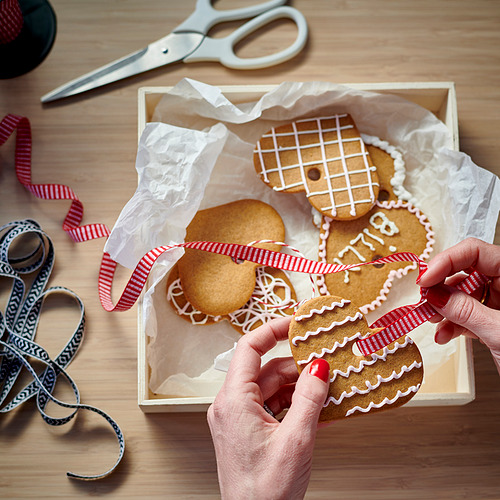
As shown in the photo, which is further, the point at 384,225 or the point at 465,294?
the point at 384,225

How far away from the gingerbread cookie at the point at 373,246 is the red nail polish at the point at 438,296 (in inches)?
6.1

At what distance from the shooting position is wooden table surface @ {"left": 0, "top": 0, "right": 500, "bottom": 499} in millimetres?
898

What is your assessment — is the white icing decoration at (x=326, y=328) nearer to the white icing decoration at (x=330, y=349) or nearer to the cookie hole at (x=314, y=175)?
the white icing decoration at (x=330, y=349)

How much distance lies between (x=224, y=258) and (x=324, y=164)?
8.6 inches

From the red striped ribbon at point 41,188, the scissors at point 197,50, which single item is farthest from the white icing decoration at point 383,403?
the scissors at point 197,50

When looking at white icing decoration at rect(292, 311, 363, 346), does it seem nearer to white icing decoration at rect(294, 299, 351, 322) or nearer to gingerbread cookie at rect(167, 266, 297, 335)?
white icing decoration at rect(294, 299, 351, 322)

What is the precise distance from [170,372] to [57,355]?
0.19m

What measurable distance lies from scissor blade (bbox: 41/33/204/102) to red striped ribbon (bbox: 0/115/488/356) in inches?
3.7

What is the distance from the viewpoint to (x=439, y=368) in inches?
34.4

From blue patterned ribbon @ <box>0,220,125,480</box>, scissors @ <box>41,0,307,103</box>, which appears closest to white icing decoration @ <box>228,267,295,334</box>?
blue patterned ribbon @ <box>0,220,125,480</box>

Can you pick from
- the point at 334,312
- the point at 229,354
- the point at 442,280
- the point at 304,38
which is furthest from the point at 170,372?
the point at 304,38

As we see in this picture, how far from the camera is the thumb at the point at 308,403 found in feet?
2.04

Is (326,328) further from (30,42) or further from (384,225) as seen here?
(30,42)

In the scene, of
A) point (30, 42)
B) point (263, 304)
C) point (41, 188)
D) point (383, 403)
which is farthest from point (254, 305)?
point (30, 42)
